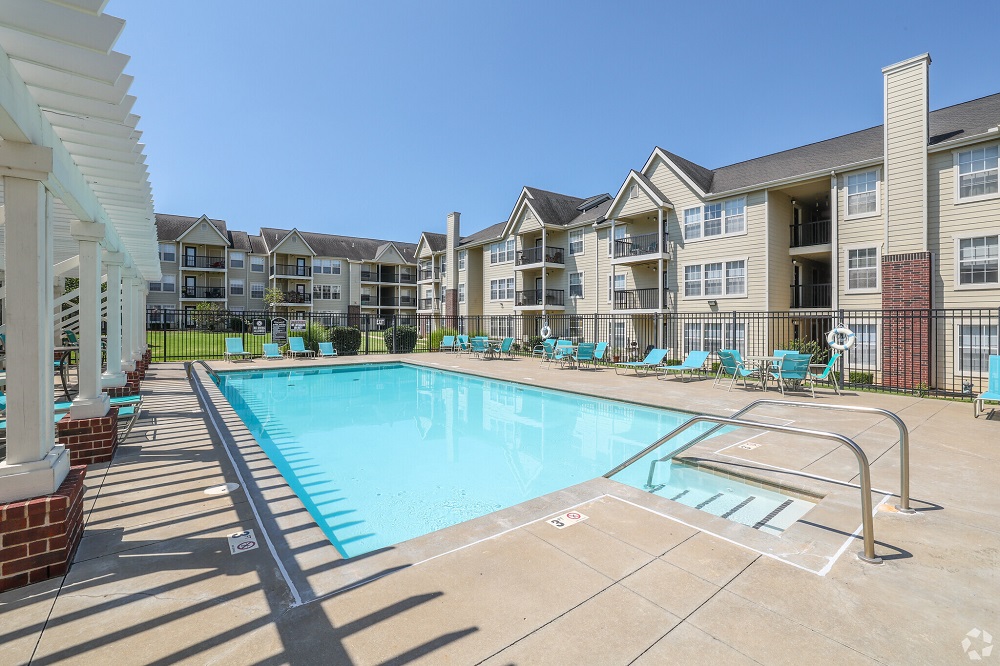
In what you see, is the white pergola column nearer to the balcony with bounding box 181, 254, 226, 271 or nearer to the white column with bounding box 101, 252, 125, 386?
the white column with bounding box 101, 252, 125, 386

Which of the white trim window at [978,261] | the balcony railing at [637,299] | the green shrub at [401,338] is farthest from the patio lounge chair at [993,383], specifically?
the green shrub at [401,338]

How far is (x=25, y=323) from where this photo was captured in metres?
3.13

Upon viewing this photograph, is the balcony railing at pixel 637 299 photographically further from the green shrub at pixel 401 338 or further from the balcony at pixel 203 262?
the balcony at pixel 203 262

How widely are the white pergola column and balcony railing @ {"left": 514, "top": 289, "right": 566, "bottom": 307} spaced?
25118 mm

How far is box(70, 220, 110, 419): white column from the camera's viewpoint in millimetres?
5246

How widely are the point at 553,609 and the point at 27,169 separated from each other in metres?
4.58

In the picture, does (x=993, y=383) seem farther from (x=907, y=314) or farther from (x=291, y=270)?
(x=291, y=270)

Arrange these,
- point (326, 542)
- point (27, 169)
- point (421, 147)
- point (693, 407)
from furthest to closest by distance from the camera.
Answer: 1. point (421, 147)
2. point (693, 407)
3. point (326, 542)
4. point (27, 169)

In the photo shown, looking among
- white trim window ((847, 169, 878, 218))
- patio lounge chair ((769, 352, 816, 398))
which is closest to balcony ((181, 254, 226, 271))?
patio lounge chair ((769, 352, 816, 398))

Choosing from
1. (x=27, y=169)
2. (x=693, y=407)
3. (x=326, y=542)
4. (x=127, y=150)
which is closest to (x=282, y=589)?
(x=326, y=542)

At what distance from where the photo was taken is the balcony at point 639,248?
73.9ft

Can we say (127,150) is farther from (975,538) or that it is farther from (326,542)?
(975,538)

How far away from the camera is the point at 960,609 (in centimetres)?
276

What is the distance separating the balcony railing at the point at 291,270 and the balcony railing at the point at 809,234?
40.2 metres
